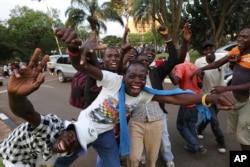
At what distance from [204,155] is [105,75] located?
8.27ft

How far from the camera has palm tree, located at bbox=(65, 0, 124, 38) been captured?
77.6 ft

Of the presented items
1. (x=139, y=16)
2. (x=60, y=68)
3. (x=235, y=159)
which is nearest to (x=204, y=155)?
(x=235, y=159)

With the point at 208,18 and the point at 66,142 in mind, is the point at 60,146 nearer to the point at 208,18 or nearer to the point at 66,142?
the point at 66,142

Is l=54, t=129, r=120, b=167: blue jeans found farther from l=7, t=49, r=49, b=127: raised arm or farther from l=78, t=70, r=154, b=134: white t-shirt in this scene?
l=7, t=49, r=49, b=127: raised arm

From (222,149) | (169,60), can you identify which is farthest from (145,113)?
(222,149)

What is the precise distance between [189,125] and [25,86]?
2960 millimetres

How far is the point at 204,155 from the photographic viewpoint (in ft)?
14.1

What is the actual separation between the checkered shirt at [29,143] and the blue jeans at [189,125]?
251cm

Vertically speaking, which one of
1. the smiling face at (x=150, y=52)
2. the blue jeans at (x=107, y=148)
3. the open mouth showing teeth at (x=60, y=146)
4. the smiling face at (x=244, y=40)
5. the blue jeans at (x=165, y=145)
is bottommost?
the blue jeans at (x=165, y=145)

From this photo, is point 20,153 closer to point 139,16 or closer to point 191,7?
point 191,7

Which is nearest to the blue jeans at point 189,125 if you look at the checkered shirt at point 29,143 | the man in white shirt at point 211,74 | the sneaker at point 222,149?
A: the man in white shirt at point 211,74

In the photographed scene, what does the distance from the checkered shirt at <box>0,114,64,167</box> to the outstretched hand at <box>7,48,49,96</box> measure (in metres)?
0.33

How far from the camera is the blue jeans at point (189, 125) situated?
420 cm

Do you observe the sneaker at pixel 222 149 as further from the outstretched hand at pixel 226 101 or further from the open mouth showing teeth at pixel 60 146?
the open mouth showing teeth at pixel 60 146
